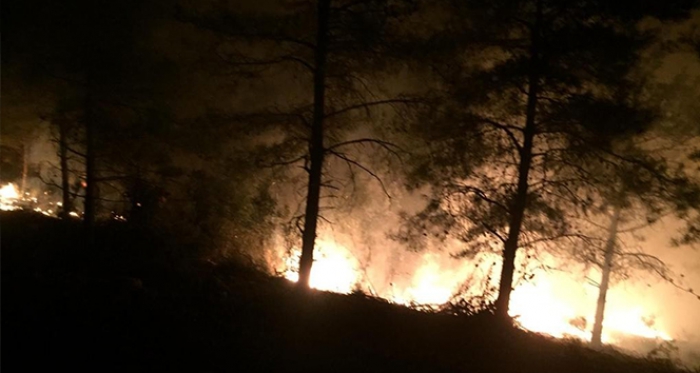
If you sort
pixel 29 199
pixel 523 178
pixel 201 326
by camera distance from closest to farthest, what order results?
pixel 201 326, pixel 523 178, pixel 29 199

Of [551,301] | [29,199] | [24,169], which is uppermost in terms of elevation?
[24,169]

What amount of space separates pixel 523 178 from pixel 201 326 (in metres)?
5.59

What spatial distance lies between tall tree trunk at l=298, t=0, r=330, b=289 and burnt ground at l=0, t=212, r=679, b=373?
0.69m

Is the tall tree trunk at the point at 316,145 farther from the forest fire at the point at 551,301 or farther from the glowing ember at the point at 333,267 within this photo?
the forest fire at the point at 551,301

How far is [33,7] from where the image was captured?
10.2 m

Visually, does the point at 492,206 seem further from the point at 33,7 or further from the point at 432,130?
the point at 33,7

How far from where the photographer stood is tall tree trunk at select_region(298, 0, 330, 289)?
8188mm

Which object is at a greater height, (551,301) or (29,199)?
(29,199)

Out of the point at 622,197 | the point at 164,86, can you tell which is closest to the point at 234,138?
the point at 164,86

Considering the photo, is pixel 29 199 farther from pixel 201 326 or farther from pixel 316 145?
pixel 201 326

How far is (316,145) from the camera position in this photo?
8.59 metres

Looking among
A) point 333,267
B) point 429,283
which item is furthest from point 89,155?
point 429,283

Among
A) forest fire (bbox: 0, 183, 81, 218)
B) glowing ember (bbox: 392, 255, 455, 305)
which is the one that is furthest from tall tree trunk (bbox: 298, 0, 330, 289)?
glowing ember (bbox: 392, 255, 455, 305)

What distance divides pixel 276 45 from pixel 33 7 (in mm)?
5750
